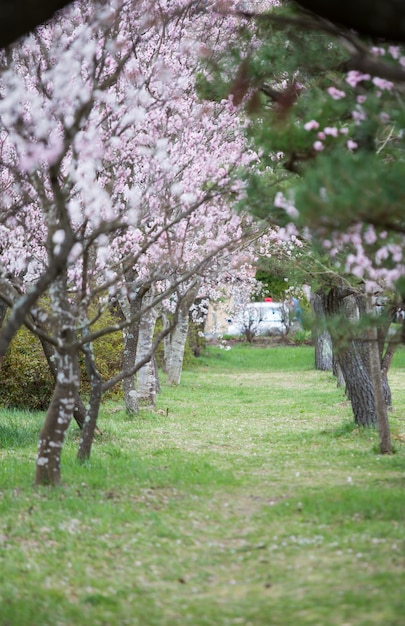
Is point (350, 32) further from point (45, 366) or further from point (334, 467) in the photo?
point (45, 366)

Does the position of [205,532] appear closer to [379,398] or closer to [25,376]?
[379,398]

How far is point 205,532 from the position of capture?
8047 millimetres

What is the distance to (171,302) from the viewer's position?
92.5 feet

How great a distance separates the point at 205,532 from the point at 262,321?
43.4 m

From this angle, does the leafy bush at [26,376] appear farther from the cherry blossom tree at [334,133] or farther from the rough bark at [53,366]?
the cherry blossom tree at [334,133]

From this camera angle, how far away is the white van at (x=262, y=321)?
47625 mm

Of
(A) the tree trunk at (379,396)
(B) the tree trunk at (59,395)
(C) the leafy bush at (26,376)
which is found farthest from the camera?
(C) the leafy bush at (26,376)

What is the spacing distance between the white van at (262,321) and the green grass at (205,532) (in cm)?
3207

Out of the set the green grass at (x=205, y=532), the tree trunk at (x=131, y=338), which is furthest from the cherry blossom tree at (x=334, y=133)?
the tree trunk at (x=131, y=338)

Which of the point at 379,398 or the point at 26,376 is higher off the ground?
the point at 26,376

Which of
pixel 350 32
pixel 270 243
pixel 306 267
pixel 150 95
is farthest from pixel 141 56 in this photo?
pixel 350 32

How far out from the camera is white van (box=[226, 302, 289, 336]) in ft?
156

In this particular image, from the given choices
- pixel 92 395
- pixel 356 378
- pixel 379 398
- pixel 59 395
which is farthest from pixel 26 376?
pixel 59 395

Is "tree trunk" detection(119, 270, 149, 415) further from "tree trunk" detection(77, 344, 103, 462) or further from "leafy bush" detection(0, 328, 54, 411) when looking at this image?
"tree trunk" detection(77, 344, 103, 462)
